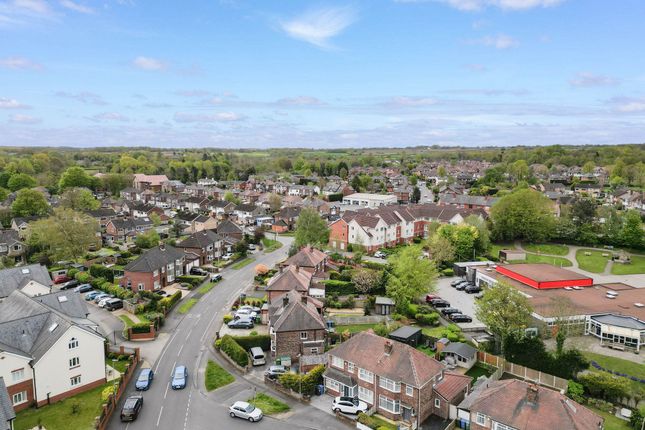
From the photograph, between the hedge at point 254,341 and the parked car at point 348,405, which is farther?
the hedge at point 254,341

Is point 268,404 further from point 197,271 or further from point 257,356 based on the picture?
point 197,271

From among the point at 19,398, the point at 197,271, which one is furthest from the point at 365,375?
the point at 197,271

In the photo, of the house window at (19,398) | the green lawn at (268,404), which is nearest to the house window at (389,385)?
the green lawn at (268,404)

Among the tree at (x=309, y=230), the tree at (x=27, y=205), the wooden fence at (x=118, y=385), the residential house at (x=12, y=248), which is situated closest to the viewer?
the wooden fence at (x=118, y=385)

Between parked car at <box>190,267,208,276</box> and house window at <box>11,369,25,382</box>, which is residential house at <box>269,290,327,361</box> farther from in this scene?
parked car at <box>190,267,208,276</box>

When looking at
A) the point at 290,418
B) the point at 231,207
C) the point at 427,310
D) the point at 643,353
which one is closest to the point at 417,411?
the point at 290,418

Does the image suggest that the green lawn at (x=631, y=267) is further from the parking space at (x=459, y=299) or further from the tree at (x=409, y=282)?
the tree at (x=409, y=282)
